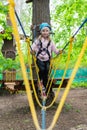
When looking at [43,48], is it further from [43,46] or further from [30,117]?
[30,117]

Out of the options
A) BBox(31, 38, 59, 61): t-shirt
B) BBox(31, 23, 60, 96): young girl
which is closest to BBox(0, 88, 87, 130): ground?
BBox(31, 23, 60, 96): young girl

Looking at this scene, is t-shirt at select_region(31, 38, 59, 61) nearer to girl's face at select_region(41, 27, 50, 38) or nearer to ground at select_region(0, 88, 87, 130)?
girl's face at select_region(41, 27, 50, 38)

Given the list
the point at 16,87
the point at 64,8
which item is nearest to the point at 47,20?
the point at 16,87

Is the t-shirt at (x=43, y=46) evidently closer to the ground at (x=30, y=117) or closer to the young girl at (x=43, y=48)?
the young girl at (x=43, y=48)

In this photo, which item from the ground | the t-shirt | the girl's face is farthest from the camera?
the ground

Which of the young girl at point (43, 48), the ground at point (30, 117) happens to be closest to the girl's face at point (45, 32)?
the young girl at point (43, 48)

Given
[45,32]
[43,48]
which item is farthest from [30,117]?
[45,32]

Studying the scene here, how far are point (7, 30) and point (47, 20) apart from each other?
0.85 meters

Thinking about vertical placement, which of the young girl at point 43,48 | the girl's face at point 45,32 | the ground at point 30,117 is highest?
the girl's face at point 45,32

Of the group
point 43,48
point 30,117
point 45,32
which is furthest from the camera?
point 30,117

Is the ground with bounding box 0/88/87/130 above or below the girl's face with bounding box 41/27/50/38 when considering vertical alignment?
below

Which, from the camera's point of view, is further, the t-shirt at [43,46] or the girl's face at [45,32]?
the t-shirt at [43,46]

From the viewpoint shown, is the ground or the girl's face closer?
the girl's face

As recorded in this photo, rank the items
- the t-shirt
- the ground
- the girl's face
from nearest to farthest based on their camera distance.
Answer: the girl's face < the t-shirt < the ground
